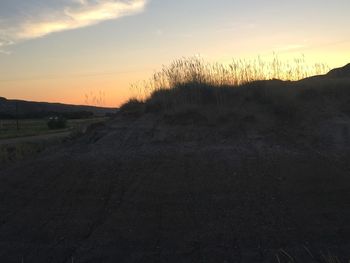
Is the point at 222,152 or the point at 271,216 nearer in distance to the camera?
the point at 271,216

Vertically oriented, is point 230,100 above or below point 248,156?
above

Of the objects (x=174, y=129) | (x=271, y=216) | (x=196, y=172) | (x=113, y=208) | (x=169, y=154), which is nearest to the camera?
(x=271, y=216)

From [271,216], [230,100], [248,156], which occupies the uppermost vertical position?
[230,100]

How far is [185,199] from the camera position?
368 inches

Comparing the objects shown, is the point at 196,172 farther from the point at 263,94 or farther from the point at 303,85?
the point at 303,85

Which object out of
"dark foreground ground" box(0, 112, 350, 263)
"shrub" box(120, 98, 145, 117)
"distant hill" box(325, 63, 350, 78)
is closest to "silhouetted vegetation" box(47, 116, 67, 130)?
"distant hill" box(325, 63, 350, 78)

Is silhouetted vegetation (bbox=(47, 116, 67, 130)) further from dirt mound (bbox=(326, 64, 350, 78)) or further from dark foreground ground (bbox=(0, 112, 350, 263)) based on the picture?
dark foreground ground (bbox=(0, 112, 350, 263))

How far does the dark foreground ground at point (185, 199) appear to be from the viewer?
8109 mm

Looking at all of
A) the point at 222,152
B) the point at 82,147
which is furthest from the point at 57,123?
the point at 222,152

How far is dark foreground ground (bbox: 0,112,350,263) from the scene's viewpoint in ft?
26.6

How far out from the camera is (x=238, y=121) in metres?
11.5

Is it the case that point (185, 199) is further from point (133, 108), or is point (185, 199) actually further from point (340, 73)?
point (340, 73)

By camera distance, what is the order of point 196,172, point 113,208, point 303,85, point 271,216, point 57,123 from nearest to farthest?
point 271,216 < point 113,208 < point 196,172 < point 303,85 < point 57,123

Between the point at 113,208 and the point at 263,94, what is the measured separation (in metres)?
4.72
